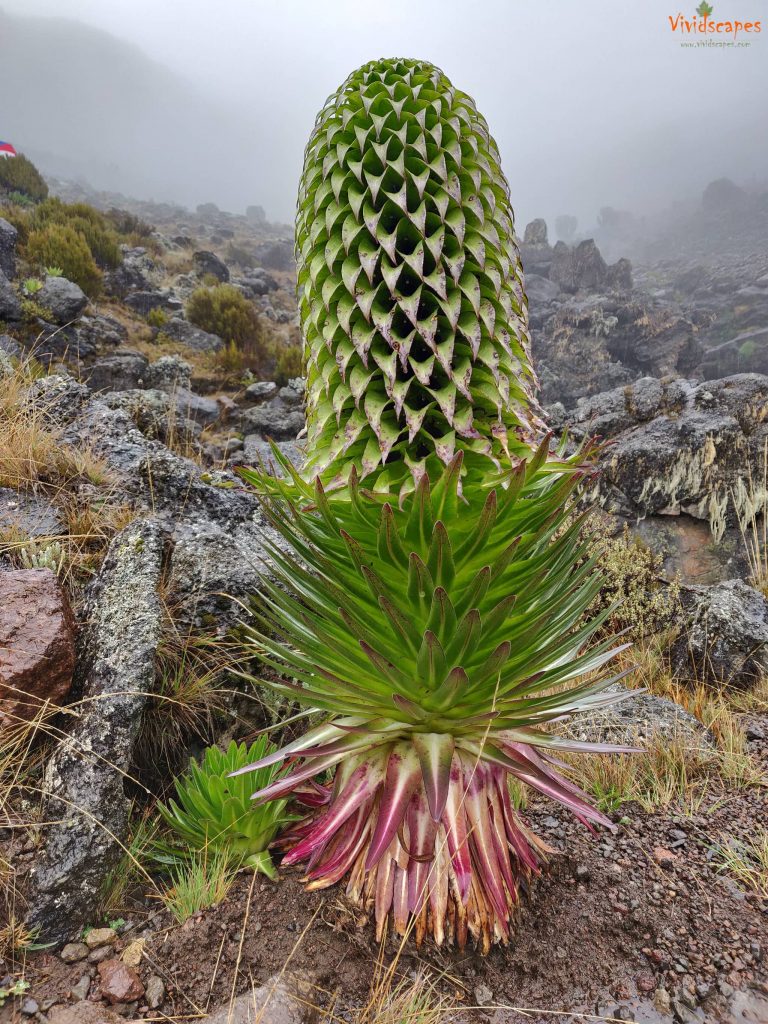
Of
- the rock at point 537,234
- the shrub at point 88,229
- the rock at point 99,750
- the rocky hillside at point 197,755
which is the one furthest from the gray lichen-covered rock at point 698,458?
the rock at point 537,234

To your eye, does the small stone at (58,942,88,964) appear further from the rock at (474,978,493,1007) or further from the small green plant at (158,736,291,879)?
the rock at (474,978,493,1007)

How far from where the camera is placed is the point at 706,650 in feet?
14.8

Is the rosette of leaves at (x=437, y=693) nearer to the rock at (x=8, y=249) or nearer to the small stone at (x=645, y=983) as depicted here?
the small stone at (x=645, y=983)

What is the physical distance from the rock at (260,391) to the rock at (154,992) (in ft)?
35.6

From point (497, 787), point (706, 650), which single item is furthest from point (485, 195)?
point (706, 650)

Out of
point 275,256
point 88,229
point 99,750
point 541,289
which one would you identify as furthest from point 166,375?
point 541,289

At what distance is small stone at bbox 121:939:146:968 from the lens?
176 centimetres

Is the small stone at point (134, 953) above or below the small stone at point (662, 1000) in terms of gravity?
below

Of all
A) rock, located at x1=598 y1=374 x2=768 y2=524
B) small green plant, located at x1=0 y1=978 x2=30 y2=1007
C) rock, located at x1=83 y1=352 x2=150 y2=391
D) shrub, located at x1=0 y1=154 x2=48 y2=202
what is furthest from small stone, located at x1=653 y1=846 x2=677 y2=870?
shrub, located at x1=0 y1=154 x2=48 y2=202

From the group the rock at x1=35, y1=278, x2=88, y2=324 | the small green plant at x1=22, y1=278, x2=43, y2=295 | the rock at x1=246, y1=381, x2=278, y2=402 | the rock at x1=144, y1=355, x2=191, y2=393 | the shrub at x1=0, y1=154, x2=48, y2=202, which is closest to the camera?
the rock at x1=144, y1=355, x2=191, y2=393

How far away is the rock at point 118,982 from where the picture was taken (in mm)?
1646

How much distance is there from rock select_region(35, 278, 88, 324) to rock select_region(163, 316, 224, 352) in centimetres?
223

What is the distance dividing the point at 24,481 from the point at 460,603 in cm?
316

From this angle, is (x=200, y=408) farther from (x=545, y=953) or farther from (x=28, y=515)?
(x=545, y=953)
